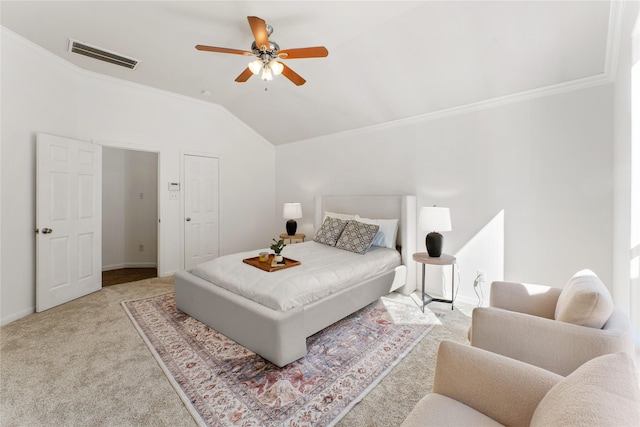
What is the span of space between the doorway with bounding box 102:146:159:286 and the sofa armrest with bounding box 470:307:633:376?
17.3 ft

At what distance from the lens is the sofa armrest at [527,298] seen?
72.6 inches

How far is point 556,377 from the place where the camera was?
1.01 m

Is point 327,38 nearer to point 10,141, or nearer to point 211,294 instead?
point 211,294

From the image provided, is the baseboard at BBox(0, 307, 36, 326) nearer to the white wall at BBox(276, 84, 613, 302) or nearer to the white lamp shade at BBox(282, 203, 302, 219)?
the white lamp shade at BBox(282, 203, 302, 219)

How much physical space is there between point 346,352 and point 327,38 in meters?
3.01

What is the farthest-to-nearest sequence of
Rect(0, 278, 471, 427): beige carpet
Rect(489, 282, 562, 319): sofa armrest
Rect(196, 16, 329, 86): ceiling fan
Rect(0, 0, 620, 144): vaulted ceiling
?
Rect(0, 0, 620, 144): vaulted ceiling, Rect(196, 16, 329, 86): ceiling fan, Rect(489, 282, 562, 319): sofa armrest, Rect(0, 278, 471, 427): beige carpet

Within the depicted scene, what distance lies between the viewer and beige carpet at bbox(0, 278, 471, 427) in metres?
1.59

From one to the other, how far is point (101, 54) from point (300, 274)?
3420mm

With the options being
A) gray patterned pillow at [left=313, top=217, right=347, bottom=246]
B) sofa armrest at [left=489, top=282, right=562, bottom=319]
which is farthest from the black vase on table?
gray patterned pillow at [left=313, top=217, right=347, bottom=246]

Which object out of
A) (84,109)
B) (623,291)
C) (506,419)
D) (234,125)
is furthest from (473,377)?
(234,125)

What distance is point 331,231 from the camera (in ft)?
12.6

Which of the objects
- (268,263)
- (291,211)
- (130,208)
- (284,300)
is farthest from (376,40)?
(130,208)

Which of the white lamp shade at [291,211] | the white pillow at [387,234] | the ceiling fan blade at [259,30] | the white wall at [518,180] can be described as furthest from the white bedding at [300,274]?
the ceiling fan blade at [259,30]

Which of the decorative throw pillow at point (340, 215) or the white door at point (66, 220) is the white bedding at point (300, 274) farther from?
the white door at point (66, 220)
